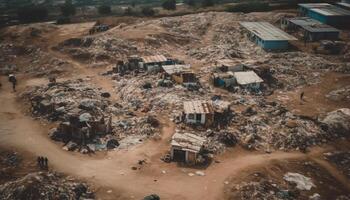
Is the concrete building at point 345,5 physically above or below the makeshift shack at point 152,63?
above

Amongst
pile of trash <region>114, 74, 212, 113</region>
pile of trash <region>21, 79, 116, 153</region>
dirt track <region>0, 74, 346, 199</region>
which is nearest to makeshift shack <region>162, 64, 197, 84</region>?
pile of trash <region>114, 74, 212, 113</region>

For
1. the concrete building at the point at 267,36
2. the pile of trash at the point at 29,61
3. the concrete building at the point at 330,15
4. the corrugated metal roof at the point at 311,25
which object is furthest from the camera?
the concrete building at the point at 330,15

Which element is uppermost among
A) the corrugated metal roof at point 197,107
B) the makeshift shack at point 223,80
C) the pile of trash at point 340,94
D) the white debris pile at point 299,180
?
the makeshift shack at point 223,80

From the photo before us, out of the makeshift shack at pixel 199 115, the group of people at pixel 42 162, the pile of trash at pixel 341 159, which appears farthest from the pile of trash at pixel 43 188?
the pile of trash at pixel 341 159

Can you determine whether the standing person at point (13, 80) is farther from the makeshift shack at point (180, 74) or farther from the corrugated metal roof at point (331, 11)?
the corrugated metal roof at point (331, 11)

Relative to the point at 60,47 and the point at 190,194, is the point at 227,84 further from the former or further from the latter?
the point at 60,47

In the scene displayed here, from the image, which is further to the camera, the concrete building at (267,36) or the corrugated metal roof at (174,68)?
the concrete building at (267,36)

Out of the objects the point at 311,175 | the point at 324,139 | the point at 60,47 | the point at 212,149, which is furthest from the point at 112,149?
the point at 60,47
